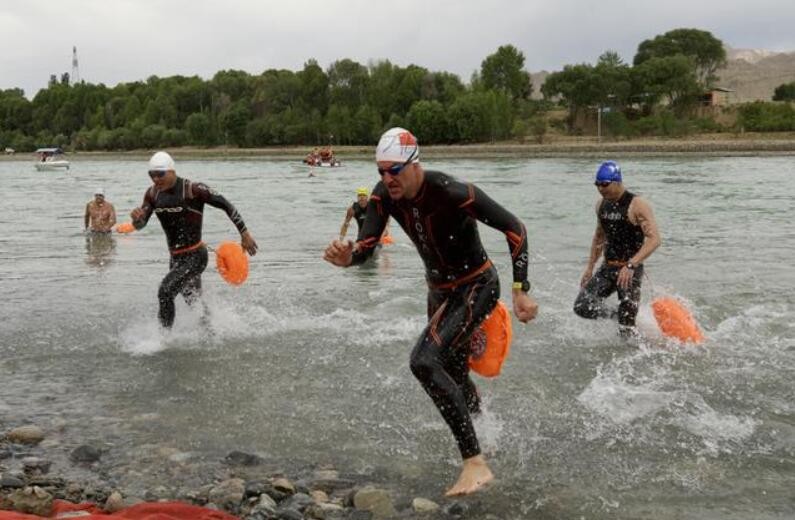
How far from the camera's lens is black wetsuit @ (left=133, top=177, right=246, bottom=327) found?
9.02 meters

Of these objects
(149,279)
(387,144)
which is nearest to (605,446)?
(387,144)

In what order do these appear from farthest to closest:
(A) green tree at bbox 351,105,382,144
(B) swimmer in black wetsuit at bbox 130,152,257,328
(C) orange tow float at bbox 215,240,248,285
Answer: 1. (A) green tree at bbox 351,105,382,144
2. (C) orange tow float at bbox 215,240,248,285
3. (B) swimmer in black wetsuit at bbox 130,152,257,328

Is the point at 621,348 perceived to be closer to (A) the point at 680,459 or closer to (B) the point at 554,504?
(A) the point at 680,459

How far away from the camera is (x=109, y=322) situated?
10.9 metres

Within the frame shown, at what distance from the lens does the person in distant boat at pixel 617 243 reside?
27.1 ft

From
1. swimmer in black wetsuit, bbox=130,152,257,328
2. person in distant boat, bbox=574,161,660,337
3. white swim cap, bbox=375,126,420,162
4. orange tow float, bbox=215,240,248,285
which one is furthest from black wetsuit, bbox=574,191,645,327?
orange tow float, bbox=215,240,248,285

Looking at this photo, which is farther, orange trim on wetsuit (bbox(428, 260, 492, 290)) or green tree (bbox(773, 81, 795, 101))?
green tree (bbox(773, 81, 795, 101))

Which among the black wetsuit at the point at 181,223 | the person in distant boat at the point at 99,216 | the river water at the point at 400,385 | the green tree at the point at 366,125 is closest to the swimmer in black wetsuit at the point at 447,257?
the river water at the point at 400,385

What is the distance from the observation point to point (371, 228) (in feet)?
18.0

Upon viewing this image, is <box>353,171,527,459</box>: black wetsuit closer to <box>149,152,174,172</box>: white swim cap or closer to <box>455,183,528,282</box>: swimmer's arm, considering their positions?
<box>455,183,528,282</box>: swimmer's arm

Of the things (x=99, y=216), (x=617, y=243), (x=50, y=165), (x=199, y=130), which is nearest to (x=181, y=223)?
(x=617, y=243)

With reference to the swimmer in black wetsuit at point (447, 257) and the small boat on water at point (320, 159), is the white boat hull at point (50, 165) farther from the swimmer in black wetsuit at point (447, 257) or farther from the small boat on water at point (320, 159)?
the swimmer in black wetsuit at point (447, 257)

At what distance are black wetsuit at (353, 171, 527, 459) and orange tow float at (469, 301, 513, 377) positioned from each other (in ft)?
0.44

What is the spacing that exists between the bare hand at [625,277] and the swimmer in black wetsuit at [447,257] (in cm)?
289
